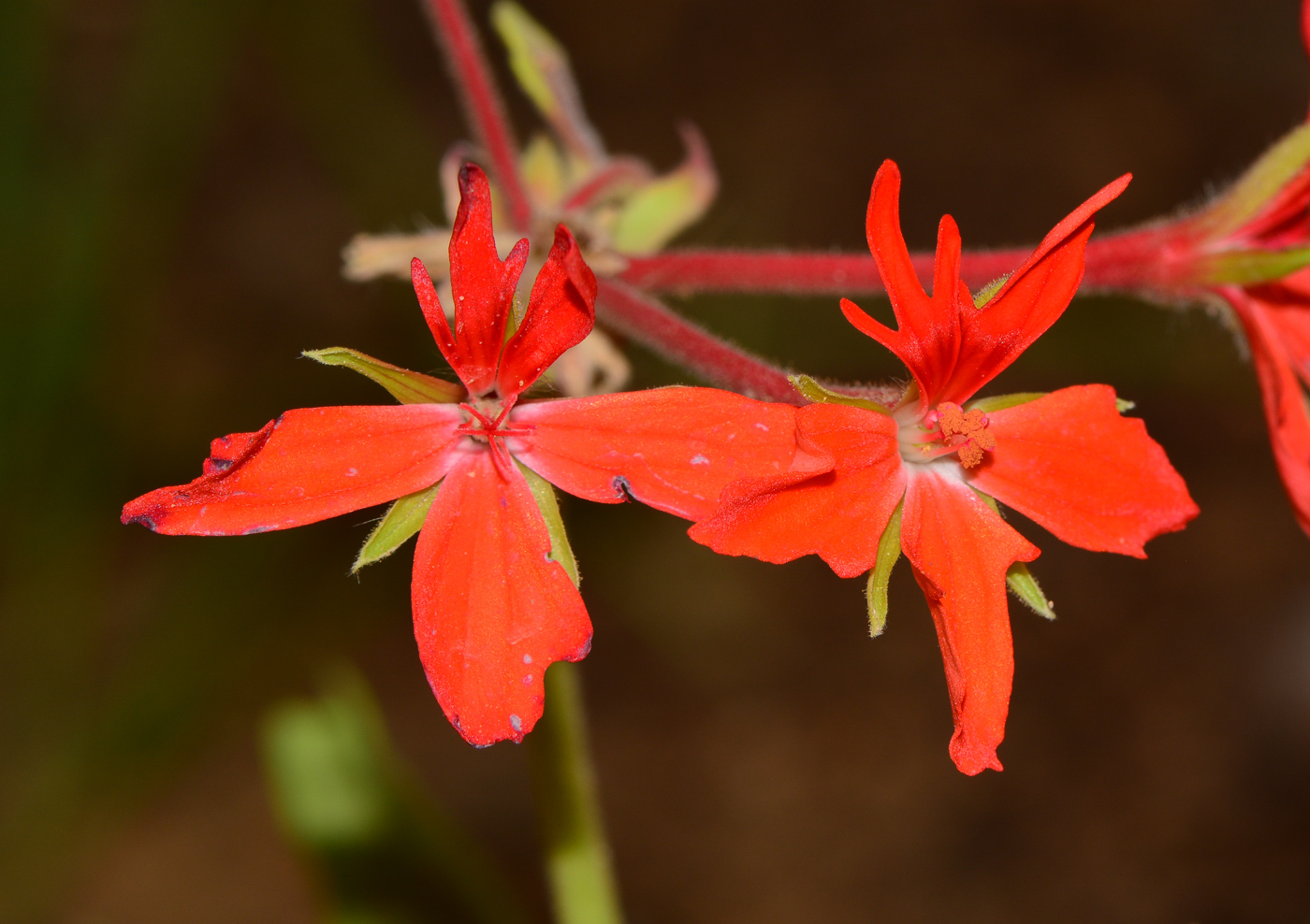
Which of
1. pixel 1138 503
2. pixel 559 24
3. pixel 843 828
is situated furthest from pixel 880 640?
pixel 1138 503

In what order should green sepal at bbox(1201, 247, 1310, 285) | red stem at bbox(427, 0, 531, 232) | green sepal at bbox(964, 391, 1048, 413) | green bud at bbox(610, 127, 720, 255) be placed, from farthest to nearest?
1. green bud at bbox(610, 127, 720, 255)
2. red stem at bbox(427, 0, 531, 232)
3. green sepal at bbox(1201, 247, 1310, 285)
4. green sepal at bbox(964, 391, 1048, 413)

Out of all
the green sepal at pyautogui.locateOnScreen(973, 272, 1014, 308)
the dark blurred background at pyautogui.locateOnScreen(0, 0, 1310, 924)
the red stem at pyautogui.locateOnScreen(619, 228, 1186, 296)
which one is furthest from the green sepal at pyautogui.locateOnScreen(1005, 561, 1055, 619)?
the dark blurred background at pyautogui.locateOnScreen(0, 0, 1310, 924)

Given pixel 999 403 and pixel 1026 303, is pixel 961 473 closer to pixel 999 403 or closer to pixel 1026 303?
pixel 999 403

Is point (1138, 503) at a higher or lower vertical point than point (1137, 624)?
lower

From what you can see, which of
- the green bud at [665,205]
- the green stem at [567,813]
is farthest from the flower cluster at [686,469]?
the green bud at [665,205]

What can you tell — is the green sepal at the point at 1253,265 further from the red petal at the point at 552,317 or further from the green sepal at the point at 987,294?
the red petal at the point at 552,317

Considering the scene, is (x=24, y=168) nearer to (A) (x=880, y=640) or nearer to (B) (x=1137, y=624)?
(A) (x=880, y=640)

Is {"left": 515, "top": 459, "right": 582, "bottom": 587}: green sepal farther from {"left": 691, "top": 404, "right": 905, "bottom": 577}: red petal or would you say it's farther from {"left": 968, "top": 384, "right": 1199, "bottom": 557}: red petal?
{"left": 968, "top": 384, "right": 1199, "bottom": 557}: red petal

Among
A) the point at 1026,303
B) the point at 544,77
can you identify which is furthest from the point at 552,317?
the point at 544,77
